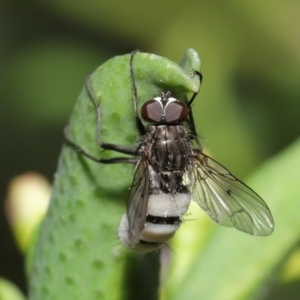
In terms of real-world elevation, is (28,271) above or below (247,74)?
below

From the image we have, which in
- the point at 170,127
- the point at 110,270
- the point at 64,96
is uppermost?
the point at 170,127

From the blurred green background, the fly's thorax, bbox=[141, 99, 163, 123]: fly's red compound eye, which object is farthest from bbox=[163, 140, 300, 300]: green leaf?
the blurred green background

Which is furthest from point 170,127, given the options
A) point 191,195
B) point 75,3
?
point 75,3

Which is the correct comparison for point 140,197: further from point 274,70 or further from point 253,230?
point 274,70

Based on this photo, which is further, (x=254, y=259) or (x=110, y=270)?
(x=254, y=259)

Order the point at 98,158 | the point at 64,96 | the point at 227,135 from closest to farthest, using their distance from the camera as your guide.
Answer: the point at 98,158, the point at 227,135, the point at 64,96

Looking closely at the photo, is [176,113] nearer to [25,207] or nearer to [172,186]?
[172,186]

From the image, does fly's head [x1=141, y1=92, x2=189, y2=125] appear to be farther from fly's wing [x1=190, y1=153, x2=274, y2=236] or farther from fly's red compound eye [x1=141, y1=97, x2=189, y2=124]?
fly's wing [x1=190, y1=153, x2=274, y2=236]

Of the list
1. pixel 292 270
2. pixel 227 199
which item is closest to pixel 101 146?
pixel 227 199
